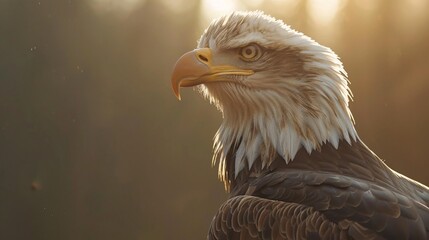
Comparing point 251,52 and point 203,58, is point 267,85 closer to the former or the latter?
point 251,52

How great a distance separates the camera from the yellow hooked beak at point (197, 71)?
2.67m

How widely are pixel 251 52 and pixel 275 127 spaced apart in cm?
27

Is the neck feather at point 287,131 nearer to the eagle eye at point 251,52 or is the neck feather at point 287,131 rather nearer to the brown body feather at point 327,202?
the brown body feather at point 327,202

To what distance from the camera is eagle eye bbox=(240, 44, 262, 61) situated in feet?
8.91

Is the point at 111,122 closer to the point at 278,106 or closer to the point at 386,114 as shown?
the point at 386,114

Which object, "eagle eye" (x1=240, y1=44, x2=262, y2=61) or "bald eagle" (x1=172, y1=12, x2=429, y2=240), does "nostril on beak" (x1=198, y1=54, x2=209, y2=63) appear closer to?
"bald eagle" (x1=172, y1=12, x2=429, y2=240)

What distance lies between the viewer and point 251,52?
2725 mm

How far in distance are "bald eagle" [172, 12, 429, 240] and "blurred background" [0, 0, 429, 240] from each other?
5077 mm

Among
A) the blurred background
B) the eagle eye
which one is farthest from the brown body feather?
the blurred background

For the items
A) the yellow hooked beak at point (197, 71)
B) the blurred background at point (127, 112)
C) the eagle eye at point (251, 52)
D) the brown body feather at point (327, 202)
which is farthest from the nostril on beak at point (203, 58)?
the blurred background at point (127, 112)

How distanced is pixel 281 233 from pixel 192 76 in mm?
760

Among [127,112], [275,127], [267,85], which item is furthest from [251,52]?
[127,112]

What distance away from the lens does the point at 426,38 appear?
328 inches

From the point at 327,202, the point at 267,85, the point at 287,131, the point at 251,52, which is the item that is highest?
the point at 251,52
